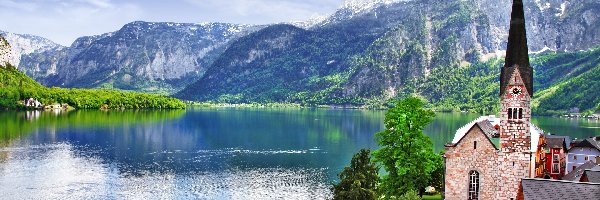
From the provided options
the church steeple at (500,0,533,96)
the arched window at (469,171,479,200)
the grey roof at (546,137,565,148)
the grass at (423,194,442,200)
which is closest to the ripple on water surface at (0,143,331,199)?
the grass at (423,194,442,200)

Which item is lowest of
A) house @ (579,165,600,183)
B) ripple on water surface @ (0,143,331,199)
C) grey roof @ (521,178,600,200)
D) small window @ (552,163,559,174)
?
ripple on water surface @ (0,143,331,199)

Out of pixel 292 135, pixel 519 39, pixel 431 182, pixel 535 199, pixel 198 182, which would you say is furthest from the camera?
pixel 292 135

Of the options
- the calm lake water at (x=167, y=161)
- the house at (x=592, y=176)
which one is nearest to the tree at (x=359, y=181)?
the house at (x=592, y=176)

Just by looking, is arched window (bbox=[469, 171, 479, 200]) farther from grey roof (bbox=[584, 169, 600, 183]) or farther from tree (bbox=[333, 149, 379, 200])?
grey roof (bbox=[584, 169, 600, 183])

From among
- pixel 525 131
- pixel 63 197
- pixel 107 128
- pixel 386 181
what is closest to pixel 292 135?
pixel 107 128

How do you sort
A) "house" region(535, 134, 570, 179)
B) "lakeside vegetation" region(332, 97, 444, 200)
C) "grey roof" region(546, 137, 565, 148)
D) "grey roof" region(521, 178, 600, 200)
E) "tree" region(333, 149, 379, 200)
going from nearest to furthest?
"grey roof" region(521, 178, 600, 200) < "tree" region(333, 149, 379, 200) < "lakeside vegetation" region(332, 97, 444, 200) < "house" region(535, 134, 570, 179) < "grey roof" region(546, 137, 565, 148)

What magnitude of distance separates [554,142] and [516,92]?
1333 inches

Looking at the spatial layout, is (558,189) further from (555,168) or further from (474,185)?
(555,168)

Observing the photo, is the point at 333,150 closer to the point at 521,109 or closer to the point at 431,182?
the point at 431,182

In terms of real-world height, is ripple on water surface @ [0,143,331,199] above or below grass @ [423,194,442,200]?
below

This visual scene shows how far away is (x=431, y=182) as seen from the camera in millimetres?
62625

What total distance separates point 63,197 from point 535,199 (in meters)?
60.0

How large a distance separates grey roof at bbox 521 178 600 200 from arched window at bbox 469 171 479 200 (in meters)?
11.9

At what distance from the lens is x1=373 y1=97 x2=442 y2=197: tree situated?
5275 cm
